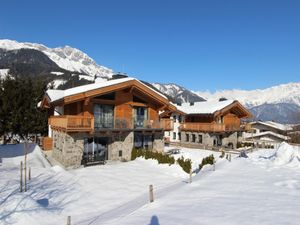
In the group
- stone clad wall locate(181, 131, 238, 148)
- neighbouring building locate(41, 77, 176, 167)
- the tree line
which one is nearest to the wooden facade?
stone clad wall locate(181, 131, 238, 148)

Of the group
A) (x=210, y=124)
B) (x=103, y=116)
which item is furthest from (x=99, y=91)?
(x=210, y=124)

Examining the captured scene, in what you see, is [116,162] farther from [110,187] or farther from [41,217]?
[41,217]

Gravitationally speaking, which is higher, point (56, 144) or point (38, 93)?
point (38, 93)

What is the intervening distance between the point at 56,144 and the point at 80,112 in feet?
15.7

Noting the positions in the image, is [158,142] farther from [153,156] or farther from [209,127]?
[209,127]

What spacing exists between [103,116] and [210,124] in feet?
59.8

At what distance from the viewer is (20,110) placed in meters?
33.8

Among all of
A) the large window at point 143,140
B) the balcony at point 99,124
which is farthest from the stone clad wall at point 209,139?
the large window at point 143,140

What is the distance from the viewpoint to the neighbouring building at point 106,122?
25.1m

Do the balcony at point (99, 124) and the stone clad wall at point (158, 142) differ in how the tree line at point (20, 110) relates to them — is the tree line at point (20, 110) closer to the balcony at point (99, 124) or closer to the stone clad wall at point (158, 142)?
the balcony at point (99, 124)

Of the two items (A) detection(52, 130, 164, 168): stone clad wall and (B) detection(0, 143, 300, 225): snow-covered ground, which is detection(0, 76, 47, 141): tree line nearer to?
(A) detection(52, 130, 164, 168): stone clad wall

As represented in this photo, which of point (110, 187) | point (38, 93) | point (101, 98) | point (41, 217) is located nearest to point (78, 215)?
point (41, 217)

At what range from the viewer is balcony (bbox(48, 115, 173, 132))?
24.3 meters

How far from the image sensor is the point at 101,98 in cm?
2753
